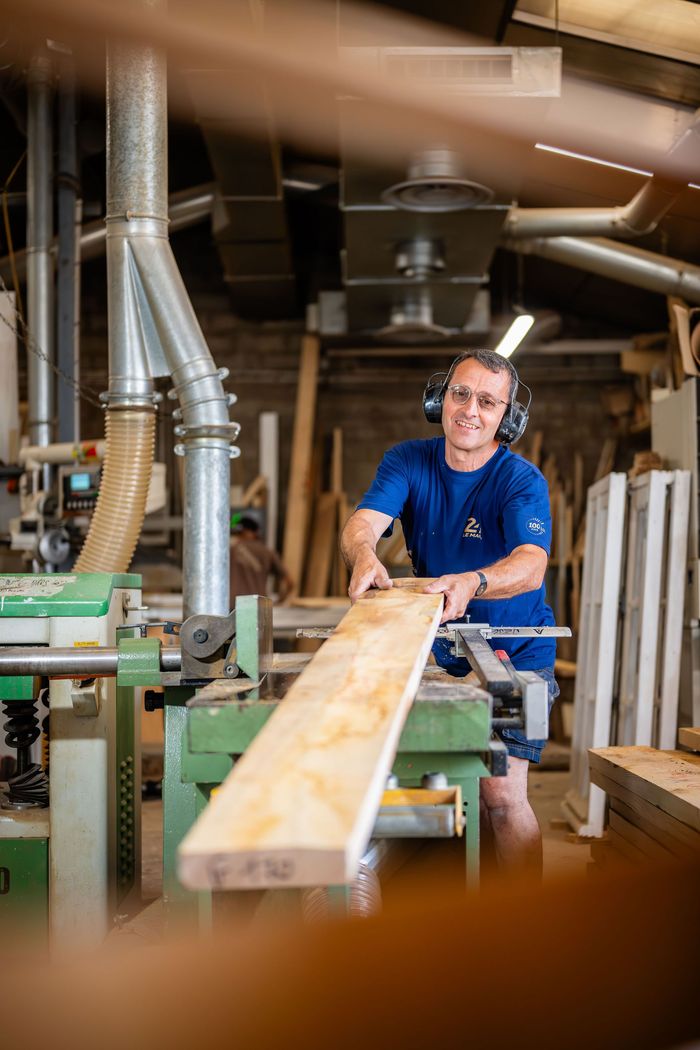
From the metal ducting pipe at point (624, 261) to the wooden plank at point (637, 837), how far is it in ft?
12.9

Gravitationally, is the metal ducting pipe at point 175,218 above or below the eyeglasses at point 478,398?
above

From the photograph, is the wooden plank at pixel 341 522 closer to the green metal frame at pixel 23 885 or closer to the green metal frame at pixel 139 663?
the green metal frame at pixel 23 885

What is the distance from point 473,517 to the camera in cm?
259

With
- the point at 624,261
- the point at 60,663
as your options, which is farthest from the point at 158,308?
the point at 624,261

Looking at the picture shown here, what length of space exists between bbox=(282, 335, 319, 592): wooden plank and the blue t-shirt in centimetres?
500

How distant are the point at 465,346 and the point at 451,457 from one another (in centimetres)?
595

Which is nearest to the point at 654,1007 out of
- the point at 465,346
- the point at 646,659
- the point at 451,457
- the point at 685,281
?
the point at 451,457

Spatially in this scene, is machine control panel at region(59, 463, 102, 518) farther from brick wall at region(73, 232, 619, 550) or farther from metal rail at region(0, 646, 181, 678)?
brick wall at region(73, 232, 619, 550)

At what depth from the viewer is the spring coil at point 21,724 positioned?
2494 mm

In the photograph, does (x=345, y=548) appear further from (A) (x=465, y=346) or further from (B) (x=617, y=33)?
(A) (x=465, y=346)

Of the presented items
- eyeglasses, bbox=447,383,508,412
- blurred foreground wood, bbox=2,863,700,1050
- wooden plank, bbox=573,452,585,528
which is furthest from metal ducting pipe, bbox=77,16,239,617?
wooden plank, bbox=573,452,585,528

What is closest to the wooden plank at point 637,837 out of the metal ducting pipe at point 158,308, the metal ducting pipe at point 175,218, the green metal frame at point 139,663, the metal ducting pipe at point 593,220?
the green metal frame at point 139,663

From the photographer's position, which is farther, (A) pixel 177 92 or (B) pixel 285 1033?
(A) pixel 177 92

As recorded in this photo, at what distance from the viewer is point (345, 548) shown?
8.23ft
